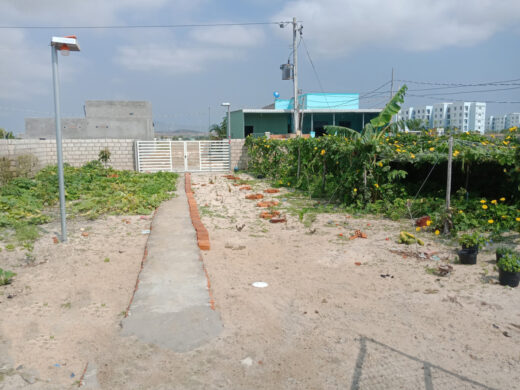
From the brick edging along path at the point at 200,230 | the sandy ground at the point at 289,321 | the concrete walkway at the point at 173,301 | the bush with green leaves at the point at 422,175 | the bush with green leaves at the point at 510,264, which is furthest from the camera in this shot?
the bush with green leaves at the point at 422,175

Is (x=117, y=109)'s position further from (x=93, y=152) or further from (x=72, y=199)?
(x=72, y=199)

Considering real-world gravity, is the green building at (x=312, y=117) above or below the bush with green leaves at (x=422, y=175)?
above

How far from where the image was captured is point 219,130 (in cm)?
3772

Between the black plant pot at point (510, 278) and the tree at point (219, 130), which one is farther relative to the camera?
the tree at point (219, 130)

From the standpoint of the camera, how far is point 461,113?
172 ft

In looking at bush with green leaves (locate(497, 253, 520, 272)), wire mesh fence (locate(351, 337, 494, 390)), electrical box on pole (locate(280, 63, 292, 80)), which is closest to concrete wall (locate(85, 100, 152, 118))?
electrical box on pole (locate(280, 63, 292, 80))

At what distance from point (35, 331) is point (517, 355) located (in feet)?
13.7

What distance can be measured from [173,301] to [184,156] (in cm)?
1627

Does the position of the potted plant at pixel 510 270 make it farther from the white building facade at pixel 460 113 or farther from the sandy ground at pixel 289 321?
the white building facade at pixel 460 113

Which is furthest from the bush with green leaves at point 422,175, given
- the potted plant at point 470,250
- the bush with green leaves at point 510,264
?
the bush with green leaves at point 510,264

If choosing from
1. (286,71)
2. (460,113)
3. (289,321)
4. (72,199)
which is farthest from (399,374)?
(460,113)

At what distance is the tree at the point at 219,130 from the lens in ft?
120

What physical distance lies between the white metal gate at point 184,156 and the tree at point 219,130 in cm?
1572

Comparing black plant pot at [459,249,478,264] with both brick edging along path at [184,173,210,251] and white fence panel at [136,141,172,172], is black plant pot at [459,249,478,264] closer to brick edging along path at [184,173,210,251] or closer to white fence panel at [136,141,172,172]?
brick edging along path at [184,173,210,251]
